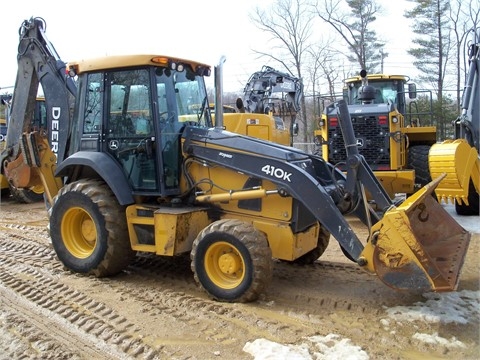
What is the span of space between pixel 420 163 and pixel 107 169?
5.95m

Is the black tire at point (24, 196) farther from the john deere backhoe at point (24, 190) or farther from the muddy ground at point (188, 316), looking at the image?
the muddy ground at point (188, 316)

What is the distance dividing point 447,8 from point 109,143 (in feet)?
82.6

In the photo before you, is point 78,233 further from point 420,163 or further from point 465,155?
point 420,163

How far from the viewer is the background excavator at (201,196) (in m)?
4.58

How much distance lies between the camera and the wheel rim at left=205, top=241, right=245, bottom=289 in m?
4.75

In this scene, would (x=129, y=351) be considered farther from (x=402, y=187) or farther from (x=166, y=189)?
(x=402, y=187)

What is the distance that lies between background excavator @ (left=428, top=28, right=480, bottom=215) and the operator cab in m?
3.07

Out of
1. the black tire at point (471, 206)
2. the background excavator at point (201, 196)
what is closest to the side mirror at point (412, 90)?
the black tire at point (471, 206)

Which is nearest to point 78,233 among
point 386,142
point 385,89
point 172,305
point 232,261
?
point 172,305

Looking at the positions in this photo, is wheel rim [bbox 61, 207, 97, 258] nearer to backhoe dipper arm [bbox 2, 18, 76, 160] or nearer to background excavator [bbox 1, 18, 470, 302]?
background excavator [bbox 1, 18, 470, 302]

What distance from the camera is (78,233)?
590 cm

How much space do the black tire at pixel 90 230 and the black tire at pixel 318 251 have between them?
6.72 ft

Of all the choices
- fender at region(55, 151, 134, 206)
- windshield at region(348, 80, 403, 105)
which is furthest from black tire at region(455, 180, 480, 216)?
fender at region(55, 151, 134, 206)

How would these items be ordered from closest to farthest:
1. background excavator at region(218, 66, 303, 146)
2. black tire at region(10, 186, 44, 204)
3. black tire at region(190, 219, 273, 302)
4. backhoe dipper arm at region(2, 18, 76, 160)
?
1. black tire at region(190, 219, 273, 302)
2. backhoe dipper arm at region(2, 18, 76, 160)
3. black tire at region(10, 186, 44, 204)
4. background excavator at region(218, 66, 303, 146)
